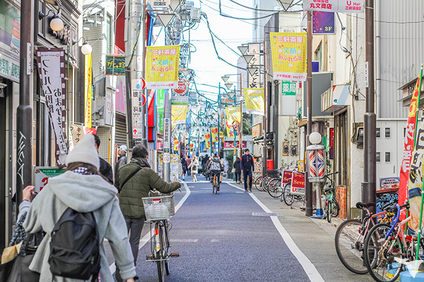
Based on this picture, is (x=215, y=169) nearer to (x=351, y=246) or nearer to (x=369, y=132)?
(x=369, y=132)

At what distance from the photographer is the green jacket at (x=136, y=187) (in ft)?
23.5

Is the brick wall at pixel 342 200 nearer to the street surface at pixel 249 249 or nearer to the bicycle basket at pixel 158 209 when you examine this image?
the street surface at pixel 249 249

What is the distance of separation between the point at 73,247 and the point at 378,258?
5219mm

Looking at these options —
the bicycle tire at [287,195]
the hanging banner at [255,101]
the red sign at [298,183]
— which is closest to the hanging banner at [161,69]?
the red sign at [298,183]

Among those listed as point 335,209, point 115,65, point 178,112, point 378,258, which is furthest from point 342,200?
point 178,112

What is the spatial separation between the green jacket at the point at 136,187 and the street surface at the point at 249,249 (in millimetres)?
1077

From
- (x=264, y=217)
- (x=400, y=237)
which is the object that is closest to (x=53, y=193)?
(x=400, y=237)

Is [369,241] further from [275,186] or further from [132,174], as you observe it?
[275,186]

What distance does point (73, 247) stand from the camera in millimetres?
3393

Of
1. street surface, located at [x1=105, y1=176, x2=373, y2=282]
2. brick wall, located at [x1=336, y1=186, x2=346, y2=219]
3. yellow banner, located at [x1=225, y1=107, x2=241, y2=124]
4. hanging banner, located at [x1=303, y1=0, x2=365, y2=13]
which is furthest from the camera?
yellow banner, located at [x1=225, y1=107, x2=241, y2=124]

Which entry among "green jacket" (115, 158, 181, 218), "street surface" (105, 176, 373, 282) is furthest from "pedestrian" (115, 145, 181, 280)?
"street surface" (105, 176, 373, 282)

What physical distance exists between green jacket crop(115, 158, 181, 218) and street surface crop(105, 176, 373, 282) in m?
1.08

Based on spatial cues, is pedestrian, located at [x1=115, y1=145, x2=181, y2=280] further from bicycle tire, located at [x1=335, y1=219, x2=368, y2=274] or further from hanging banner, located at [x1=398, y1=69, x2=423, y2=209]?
hanging banner, located at [x1=398, y1=69, x2=423, y2=209]

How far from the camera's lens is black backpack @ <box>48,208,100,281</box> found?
133 inches
